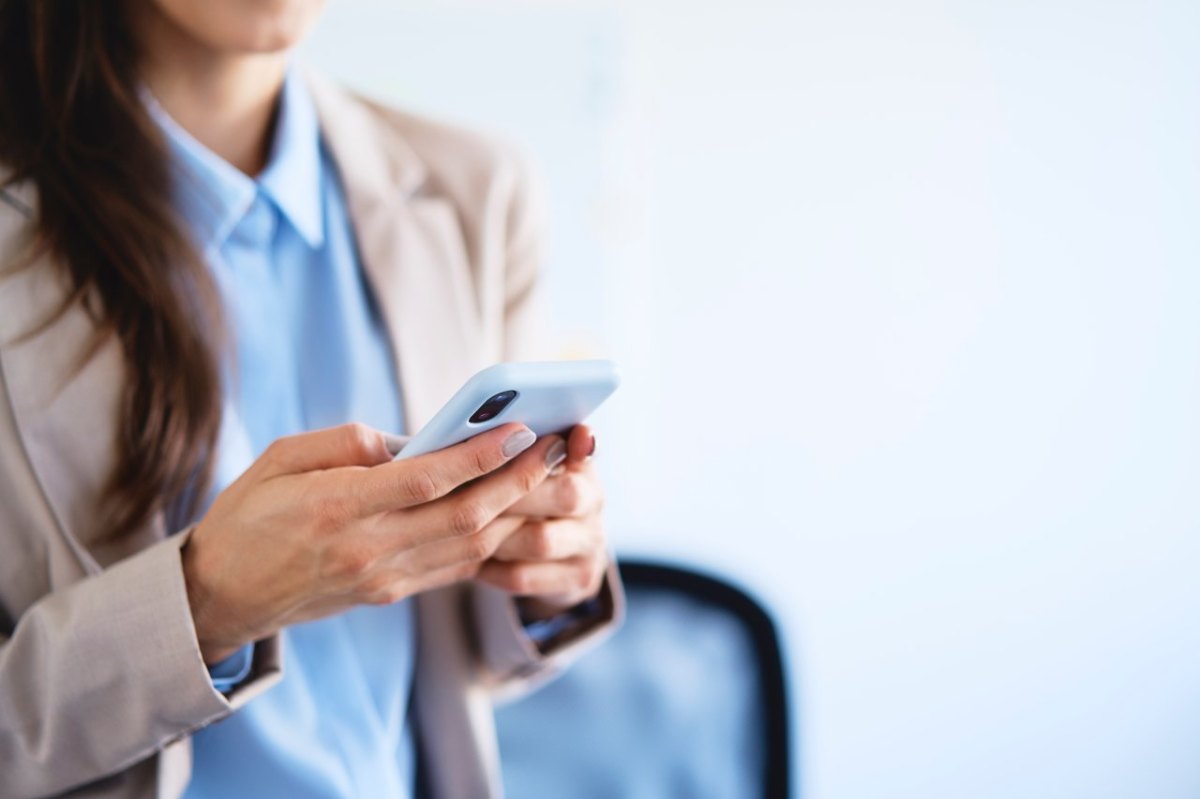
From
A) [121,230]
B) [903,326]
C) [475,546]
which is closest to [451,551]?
[475,546]

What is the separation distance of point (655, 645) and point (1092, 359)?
0.95 meters

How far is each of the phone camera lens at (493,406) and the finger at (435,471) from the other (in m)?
0.01

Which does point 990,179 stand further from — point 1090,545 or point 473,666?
point 473,666

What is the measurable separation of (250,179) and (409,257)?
0.48 feet

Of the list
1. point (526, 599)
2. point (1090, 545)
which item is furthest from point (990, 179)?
point (526, 599)

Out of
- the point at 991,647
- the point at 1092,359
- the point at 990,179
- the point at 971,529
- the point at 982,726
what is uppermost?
the point at 990,179

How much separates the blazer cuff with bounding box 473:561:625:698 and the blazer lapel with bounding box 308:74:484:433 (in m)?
0.18

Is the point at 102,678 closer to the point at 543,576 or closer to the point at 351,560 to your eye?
the point at 351,560

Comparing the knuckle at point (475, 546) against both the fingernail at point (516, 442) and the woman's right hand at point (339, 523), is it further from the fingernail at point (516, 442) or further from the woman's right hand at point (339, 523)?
the fingernail at point (516, 442)

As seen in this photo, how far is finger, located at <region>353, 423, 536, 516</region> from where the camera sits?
0.50 metres

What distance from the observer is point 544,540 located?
0.70m

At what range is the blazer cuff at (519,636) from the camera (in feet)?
2.73

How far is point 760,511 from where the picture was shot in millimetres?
1934

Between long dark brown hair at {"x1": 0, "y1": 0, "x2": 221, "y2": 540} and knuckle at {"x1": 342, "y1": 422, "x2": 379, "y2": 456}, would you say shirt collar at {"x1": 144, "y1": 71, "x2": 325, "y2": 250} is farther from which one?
knuckle at {"x1": 342, "y1": 422, "x2": 379, "y2": 456}
